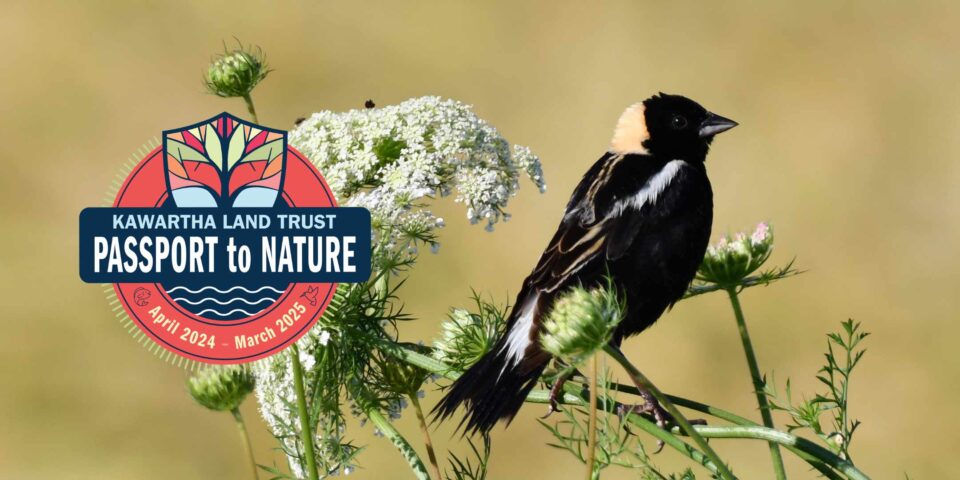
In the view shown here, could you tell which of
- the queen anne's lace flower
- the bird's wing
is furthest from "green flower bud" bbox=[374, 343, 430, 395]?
the bird's wing

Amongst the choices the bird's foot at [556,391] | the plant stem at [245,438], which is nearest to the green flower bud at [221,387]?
the plant stem at [245,438]

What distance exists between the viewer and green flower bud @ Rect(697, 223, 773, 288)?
123 centimetres

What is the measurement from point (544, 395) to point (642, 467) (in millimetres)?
149

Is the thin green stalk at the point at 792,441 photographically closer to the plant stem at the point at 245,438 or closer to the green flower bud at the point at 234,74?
the plant stem at the point at 245,438

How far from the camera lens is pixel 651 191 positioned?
4.81 feet

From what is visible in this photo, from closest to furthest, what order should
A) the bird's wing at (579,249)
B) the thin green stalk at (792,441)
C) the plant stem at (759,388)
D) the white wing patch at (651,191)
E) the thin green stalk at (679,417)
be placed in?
1. the thin green stalk at (679,417)
2. the thin green stalk at (792,441)
3. the plant stem at (759,388)
4. the bird's wing at (579,249)
5. the white wing patch at (651,191)

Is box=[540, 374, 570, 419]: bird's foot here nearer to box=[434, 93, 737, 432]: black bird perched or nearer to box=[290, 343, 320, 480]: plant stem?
box=[434, 93, 737, 432]: black bird perched

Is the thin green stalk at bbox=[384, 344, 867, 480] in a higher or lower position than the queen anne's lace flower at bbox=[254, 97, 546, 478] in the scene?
lower

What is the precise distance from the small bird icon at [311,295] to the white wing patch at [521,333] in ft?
0.73

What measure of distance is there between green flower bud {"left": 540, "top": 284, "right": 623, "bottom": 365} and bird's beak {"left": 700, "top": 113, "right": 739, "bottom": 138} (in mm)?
965

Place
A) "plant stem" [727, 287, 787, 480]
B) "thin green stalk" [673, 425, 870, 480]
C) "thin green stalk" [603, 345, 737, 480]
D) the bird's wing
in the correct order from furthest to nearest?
the bird's wing, "plant stem" [727, 287, 787, 480], "thin green stalk" [673, 425, 870, 480], "thin green stalk" [603, 345, 737, 480]

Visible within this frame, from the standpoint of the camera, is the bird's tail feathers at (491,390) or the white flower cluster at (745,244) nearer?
the bird's tail feathers at (491,390)

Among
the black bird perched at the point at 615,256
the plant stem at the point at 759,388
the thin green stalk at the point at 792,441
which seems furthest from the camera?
the black bird perched at the point at 615,256

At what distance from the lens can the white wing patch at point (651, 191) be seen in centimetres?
141
